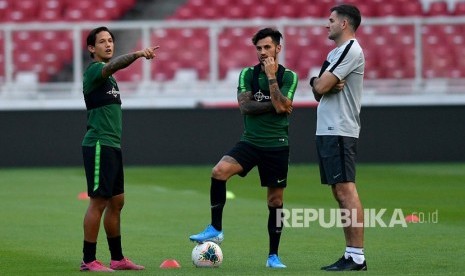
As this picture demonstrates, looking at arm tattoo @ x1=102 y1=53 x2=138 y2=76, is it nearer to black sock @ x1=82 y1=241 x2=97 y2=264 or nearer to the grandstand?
black sock @ x1=82 y1=241 x2=97 y2=264

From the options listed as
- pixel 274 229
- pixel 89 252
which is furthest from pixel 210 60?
pixel 89 252

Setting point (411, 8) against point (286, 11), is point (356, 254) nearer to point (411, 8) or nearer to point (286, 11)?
point (411, 8)

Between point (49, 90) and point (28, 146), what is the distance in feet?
4.08

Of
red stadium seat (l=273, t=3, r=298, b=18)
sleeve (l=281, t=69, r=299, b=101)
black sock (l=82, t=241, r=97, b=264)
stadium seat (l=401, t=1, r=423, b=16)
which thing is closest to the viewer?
black sock (l=82, t=241, r=97, b=264)

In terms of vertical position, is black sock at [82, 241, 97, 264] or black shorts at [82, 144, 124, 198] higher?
black shorts at [82, 144, 124, 198]

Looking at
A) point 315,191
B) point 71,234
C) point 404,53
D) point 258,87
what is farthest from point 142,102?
point 258,87

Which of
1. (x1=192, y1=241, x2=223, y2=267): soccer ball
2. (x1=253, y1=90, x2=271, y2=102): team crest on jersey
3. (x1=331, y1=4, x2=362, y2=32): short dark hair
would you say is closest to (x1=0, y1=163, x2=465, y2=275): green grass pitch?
(x1=192, y1=241, x2=223, y2=267): soccer ball

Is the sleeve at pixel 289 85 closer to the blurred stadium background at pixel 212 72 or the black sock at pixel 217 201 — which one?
the black sock at pixel 217 201

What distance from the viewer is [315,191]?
18.0m

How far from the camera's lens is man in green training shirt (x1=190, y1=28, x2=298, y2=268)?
10.2 metres

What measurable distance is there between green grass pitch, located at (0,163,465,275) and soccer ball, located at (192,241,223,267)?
13 centimetres

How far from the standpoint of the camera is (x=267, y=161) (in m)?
10.4

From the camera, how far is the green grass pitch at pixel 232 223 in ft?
34.1

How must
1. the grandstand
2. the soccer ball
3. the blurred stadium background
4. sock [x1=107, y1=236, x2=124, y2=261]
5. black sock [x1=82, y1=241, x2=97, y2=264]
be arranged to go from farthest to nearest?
the grandstand → the blurred stadium background → sock [x1=107, y1=236, x2=124, y2=261] → the soccer ball → black sock [x1=82, y1=241, x2=97, y2=264]
